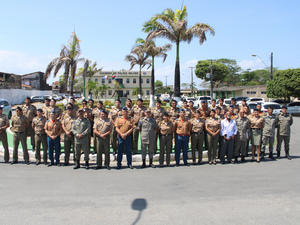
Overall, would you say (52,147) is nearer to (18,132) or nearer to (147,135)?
(18,132)

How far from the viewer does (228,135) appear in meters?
7.27

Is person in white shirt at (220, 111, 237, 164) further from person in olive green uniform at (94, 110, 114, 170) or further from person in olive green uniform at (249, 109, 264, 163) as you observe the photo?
person in olive green uniform at (94, 110, 114, 170)

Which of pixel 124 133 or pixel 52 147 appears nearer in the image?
pixel 124 133

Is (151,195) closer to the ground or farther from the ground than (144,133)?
closer to the ground

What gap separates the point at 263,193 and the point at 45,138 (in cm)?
604

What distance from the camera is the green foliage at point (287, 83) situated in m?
25.9

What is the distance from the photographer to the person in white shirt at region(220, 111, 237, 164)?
725 cm

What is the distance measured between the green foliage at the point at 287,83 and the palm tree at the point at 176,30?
14.1 metres

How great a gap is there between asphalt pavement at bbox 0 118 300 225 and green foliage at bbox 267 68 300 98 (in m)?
22.9

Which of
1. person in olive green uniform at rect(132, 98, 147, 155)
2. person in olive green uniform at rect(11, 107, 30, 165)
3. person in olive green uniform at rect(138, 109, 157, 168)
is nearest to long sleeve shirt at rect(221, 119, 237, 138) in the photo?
person in olive green uniform at rect(138, 109, 157, 168)

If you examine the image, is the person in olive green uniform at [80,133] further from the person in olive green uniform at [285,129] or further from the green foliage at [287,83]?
the green foliage at [287,83]

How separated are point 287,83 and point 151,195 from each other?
89.1 feet

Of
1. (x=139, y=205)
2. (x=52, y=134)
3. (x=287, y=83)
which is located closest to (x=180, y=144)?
(x=139, y=205)

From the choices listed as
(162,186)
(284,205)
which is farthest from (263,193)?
(162,186)
